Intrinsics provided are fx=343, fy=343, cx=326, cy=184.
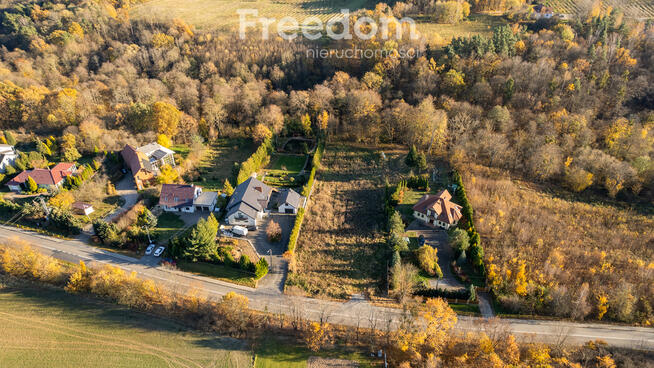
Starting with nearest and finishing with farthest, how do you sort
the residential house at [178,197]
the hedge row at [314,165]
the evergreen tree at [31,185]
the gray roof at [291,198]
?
the gray roof at [291,198]
the residential house at [178,197]
the evergreen tree at [31,185]
the hedge row at [314,165]

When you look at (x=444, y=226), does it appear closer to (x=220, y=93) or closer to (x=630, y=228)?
(x=630, y=228)

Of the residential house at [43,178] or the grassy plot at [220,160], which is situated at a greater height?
the residential house at [43,178]

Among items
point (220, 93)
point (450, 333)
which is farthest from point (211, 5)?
point (450, 333)

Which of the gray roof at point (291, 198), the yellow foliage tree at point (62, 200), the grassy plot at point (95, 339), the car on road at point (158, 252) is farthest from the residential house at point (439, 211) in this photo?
the yellow foliage tree at point (62, 200)

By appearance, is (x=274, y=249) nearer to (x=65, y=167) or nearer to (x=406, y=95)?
(x=65, y=167)

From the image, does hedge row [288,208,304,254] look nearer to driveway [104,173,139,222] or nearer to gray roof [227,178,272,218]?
gray roof [227,178,272,218]

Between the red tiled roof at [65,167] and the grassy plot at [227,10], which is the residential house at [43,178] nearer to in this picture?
the red tiled roof at [65,167]
